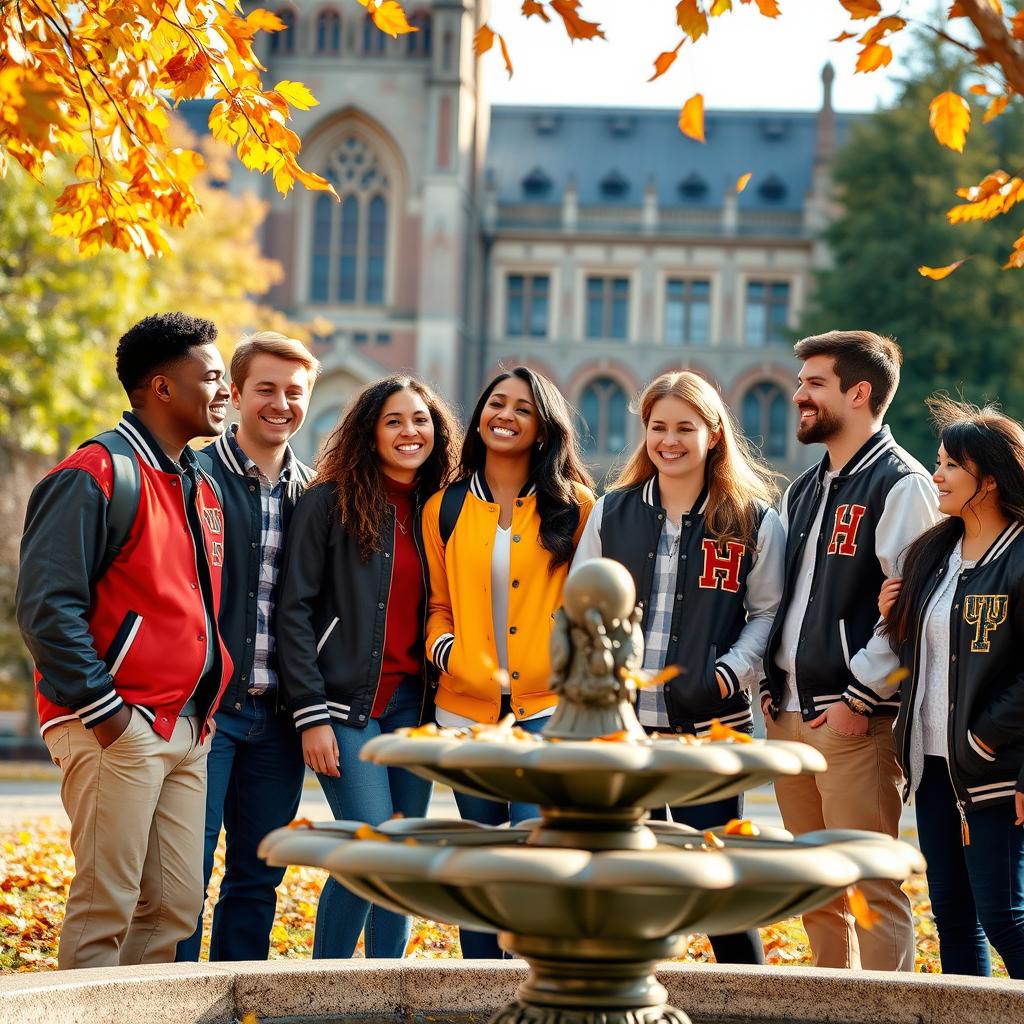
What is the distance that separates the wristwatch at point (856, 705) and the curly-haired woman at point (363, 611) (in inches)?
52.6

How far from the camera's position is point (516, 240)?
154ft

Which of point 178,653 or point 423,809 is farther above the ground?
point 178,653

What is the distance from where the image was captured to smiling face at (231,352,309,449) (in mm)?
5133

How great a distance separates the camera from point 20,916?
6.14 metres

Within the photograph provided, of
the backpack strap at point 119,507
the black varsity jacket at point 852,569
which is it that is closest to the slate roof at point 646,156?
the black varsity jacket at point 852,569

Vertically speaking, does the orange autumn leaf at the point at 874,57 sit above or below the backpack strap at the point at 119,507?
above

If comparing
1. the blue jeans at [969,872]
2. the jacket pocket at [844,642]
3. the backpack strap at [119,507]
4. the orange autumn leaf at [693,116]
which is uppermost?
the orange autumn leaf at [693,116]

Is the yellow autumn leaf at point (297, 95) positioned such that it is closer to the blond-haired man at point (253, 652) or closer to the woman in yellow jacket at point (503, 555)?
the blond-haired man at point (253, 652)

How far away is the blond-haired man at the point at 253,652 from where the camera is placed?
192 inches

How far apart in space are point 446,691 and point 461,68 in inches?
1620

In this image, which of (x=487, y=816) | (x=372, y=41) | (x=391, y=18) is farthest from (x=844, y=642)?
(x=372, y=41)

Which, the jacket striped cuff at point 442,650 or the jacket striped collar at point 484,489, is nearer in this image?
the jacket striped cuff at point 442,650

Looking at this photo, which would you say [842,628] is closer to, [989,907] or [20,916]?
[989,907]

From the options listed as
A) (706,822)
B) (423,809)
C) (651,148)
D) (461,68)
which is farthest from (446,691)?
(651,148)
